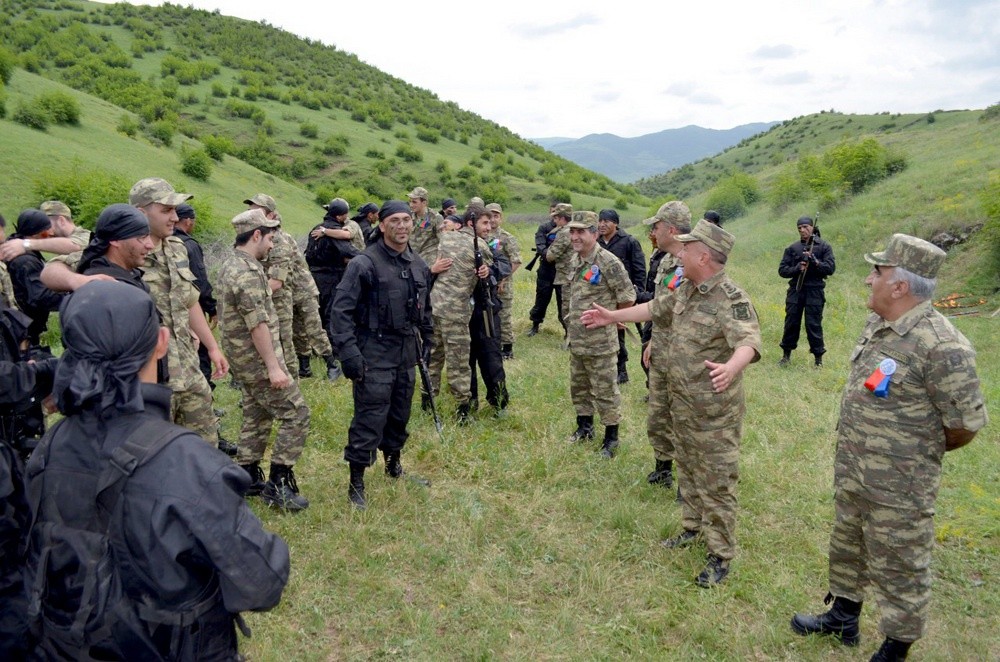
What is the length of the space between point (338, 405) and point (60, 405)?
4.85 metres

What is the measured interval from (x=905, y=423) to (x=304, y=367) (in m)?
6.42

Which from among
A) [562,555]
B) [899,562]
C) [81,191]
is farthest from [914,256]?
[81,191]

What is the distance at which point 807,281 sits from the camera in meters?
8.67

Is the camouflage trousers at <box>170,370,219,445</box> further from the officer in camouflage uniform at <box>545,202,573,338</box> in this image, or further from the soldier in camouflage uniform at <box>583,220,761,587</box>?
the officer in camouflage uniform at <box>545,202,573,338</box>

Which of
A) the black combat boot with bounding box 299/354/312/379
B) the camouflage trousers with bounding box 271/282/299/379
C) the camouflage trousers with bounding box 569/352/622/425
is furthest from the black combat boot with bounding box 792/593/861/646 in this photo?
the black combat boot with bounding box 299/354/312/379

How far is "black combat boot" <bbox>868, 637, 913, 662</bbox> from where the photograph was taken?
3068 millimetres

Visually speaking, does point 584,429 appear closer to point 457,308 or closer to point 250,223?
point 457,308

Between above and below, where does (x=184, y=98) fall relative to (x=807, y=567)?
above

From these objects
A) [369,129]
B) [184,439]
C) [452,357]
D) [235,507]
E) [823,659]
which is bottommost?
[823,659]

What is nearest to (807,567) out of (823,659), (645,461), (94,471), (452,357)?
(823,659)

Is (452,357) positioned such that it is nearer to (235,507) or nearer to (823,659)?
(823,659)

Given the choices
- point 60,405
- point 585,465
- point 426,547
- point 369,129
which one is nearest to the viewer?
point 60,405

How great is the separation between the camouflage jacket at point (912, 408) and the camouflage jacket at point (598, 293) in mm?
2505

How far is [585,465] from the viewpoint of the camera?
533cm
